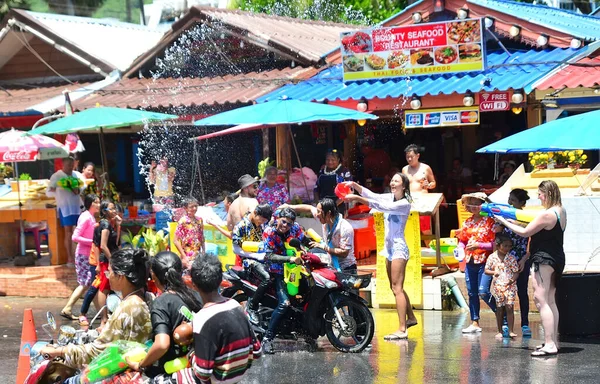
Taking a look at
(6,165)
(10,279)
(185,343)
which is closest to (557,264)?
(185,343)

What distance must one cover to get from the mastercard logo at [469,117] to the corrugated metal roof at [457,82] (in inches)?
15.4

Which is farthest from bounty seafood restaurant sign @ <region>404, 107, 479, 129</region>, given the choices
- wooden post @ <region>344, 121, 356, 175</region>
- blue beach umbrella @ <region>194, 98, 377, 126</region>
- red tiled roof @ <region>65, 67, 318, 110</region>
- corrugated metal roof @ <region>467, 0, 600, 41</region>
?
red tiled roof @ <region>65, 67, 318, 110</region>

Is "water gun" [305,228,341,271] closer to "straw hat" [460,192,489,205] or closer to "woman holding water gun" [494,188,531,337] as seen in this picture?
"straw hat" [460,192,489,205]

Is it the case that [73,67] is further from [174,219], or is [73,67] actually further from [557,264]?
[557,264]

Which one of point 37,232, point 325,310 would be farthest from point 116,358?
point 37,232

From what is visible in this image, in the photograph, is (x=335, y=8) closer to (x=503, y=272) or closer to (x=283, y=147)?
(x=283, y=147)

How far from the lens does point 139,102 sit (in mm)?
17266

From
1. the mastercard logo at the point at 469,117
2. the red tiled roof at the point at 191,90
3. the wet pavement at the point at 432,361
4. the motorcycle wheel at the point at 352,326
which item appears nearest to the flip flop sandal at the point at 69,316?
the wet pavement at the point at 432,361

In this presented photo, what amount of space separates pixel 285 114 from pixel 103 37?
9871 millimetres

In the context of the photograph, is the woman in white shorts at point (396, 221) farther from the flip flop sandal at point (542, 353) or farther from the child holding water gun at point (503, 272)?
the flip flop sandal at point (542, 353)

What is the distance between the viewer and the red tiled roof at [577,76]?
42.2 feet

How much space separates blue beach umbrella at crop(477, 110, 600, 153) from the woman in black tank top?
1.64 feet

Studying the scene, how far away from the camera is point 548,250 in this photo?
355 inches

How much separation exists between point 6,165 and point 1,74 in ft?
10.2
